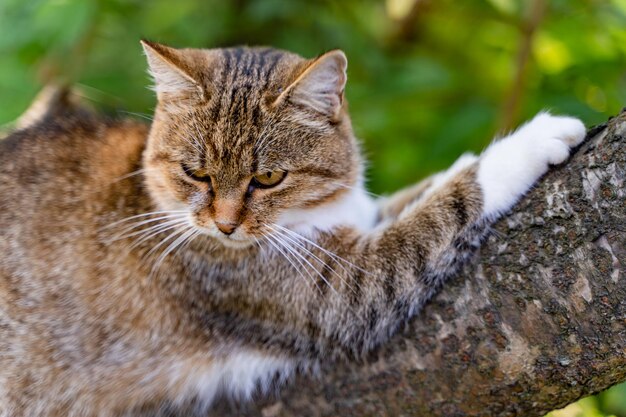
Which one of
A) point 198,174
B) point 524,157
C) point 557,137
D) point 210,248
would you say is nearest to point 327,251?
point 210,248

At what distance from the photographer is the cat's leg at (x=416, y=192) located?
2.97 meters

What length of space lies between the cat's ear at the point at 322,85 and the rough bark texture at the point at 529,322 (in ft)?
2.68

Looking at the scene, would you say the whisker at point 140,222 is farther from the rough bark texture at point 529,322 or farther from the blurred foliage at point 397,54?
the rough bark texture at point 529,322

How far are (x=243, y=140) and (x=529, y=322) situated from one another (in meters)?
1.22

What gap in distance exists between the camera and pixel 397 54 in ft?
15.3

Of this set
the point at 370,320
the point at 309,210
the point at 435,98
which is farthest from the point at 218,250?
the point at 435,98

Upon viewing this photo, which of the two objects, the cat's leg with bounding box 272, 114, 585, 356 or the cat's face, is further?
the cat's face

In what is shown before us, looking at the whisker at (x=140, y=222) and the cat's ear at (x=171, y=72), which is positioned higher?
the cat's ear at (x=171, y=72)

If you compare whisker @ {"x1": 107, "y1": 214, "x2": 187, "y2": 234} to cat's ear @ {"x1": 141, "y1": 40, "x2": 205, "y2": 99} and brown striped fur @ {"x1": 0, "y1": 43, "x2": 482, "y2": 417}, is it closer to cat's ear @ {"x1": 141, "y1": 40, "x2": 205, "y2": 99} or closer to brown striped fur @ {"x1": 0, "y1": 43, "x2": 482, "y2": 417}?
brown striped fur @ {"x1": 0, "y1": 43, "x2": 482, "y2": 417}

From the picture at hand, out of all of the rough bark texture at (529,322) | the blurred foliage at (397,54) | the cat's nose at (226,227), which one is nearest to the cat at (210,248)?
the cat's nose at (226,227)

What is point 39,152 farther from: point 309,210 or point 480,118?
point 480,118

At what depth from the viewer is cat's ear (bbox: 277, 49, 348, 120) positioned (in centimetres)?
257

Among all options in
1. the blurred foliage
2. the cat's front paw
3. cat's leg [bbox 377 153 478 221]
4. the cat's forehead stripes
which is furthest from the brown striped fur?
the blurred foliage

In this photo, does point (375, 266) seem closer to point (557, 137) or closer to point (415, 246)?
point (415, 246)
